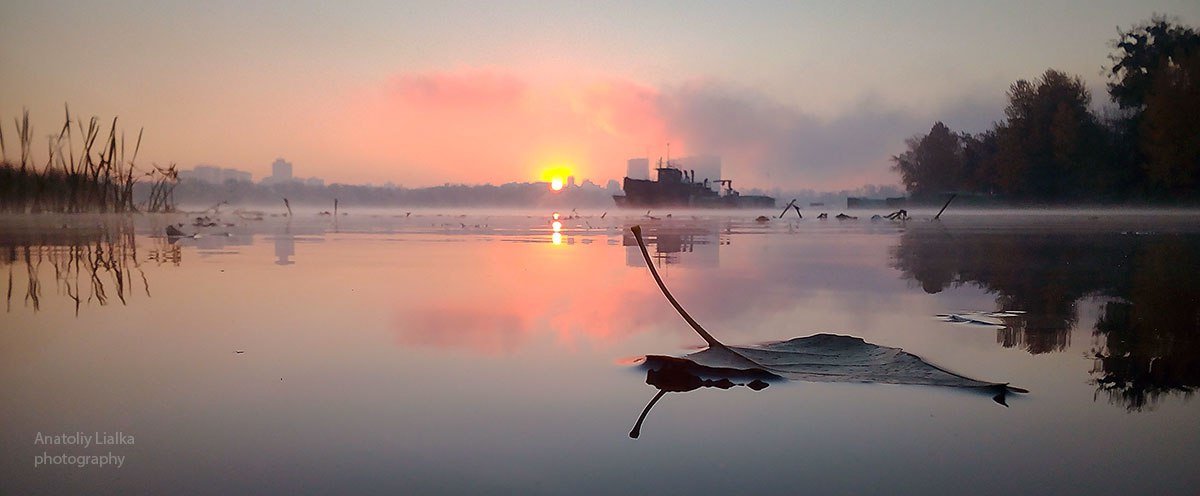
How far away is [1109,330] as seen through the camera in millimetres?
3008

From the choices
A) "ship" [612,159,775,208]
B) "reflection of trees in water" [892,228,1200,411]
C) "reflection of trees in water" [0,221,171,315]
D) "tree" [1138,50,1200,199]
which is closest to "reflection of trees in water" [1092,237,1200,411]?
"reflection of trees in water" [892,228,1200,411]

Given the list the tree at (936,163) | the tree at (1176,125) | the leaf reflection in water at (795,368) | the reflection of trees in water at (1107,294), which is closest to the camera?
the leaf reflection in water at (795,368)

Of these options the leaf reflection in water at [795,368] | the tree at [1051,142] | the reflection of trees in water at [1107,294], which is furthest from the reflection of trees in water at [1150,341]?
the tree at [1051,142]

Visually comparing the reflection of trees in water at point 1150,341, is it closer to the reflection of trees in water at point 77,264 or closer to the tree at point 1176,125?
the reflection of trees in water at point 77,264

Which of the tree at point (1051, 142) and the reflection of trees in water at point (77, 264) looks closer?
the reflection of trees in water at point (77, 264)

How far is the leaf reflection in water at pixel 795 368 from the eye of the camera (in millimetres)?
2055

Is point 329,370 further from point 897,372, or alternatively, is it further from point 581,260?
point 581,260

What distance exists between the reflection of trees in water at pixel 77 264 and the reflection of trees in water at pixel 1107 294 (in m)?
3.76

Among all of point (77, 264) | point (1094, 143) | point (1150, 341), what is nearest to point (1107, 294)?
point (1150, 341)

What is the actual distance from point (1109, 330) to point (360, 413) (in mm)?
2711

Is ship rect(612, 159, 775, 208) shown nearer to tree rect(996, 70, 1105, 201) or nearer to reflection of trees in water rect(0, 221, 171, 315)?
tree rect(996, 70, 1105, 201)

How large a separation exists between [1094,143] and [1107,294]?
101ft

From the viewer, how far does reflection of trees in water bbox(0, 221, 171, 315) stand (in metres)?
3.88

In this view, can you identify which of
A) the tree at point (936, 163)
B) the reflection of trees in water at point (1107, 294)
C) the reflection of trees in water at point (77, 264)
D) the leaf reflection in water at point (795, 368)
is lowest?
the reflection of trees in water at point (77, 264)
